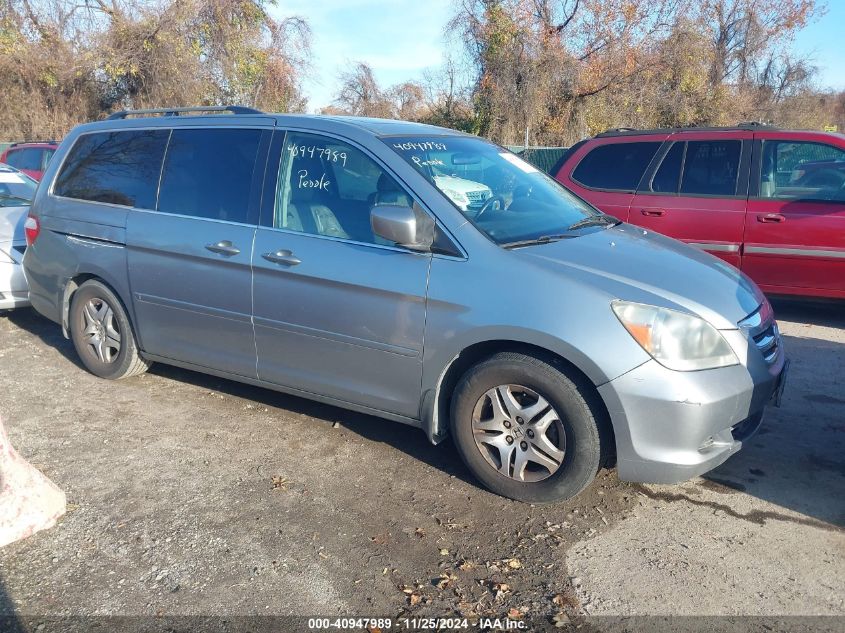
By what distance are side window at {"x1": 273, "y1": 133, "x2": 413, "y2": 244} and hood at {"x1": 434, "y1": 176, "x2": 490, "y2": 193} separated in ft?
0.70

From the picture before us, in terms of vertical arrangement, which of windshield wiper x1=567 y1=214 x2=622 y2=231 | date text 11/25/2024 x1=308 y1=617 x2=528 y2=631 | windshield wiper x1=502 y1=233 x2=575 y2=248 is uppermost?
windshield wiper x1=567 y1=214 x2=622 y2=231

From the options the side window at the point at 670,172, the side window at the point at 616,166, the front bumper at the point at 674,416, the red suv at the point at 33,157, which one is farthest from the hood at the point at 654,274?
the red suv at the point at 33,157

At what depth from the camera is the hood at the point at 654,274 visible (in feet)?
11.1

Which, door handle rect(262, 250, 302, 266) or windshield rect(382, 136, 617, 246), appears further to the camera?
door handle rect(262, 250, 302, 266)

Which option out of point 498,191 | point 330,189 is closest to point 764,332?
point 498,191

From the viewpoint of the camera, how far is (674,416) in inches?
126

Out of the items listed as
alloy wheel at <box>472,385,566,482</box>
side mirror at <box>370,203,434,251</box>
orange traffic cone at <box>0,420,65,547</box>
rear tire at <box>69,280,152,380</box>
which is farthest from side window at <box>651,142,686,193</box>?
orange traffic cone at <box>0,420,65,547</box>

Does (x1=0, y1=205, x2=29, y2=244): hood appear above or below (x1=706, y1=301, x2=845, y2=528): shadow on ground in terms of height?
above

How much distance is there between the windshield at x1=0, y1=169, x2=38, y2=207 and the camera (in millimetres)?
7684

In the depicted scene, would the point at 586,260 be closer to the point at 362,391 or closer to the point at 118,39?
the point at 362,391

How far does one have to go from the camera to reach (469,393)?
3.57m

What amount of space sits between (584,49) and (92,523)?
2391cm

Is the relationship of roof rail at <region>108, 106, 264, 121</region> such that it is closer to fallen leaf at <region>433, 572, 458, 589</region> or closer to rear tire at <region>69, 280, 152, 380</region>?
rear tire at <region>69, 280, 152, 380</region>

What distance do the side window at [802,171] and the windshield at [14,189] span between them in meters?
7.56
